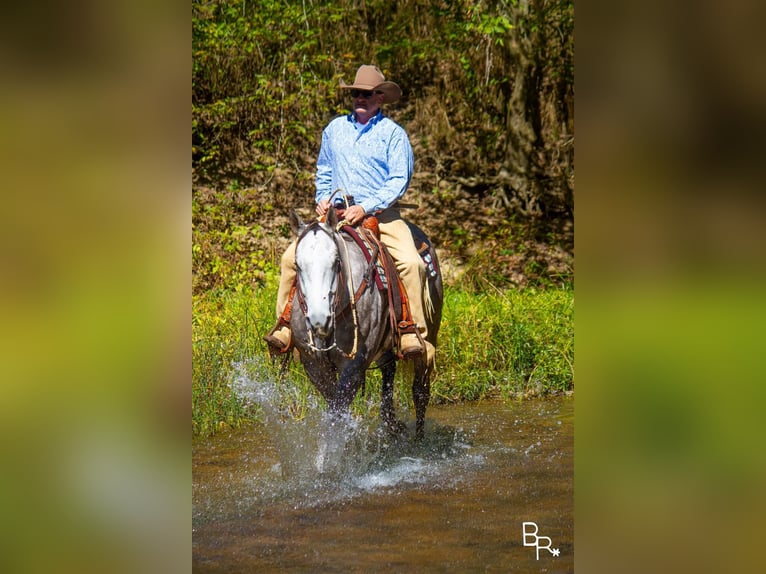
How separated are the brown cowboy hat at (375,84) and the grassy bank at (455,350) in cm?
159

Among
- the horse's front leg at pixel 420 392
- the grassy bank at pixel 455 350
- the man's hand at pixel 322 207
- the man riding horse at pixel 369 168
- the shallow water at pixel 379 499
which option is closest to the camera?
the shallow water at pixel 379 499

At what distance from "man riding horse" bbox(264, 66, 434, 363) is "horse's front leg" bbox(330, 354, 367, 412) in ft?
1.05

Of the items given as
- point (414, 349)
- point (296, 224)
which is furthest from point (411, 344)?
point (296, 224)

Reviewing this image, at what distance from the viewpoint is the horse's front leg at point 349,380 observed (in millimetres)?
5125

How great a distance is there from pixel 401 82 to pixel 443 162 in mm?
760

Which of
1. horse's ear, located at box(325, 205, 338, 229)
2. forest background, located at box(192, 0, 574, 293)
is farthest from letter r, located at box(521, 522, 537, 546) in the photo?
forest background, located at box(192, 0, 574, 293)

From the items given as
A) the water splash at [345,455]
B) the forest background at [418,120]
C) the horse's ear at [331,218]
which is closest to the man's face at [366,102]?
the horse's ear at [331,218]

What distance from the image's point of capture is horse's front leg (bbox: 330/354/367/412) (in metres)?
5.12

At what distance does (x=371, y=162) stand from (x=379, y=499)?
182cm

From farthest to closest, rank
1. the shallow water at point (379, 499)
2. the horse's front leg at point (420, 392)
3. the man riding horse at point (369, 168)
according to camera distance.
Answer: the horse's front leg at point (420, 392) < the man riding horse at point (369, 168) < the shallow water at point (379, 499)

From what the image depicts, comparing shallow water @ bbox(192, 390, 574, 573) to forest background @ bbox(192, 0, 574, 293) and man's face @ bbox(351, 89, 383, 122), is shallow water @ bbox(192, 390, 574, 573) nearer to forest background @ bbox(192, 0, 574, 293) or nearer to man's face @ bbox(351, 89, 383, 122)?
forest background @ bbox(192, 0, 574, 293)

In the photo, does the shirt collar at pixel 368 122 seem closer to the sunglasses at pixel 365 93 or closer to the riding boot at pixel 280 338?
the sunglasses at pixel 365 93
